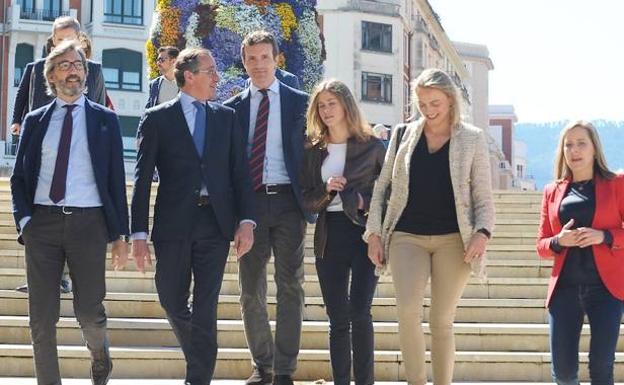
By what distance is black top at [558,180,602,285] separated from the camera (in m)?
6.68

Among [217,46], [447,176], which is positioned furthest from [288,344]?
[217,46]

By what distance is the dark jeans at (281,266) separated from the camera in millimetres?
7441

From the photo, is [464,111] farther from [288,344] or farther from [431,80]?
[288,344]

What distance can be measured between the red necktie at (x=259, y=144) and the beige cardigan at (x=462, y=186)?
1.00 metres

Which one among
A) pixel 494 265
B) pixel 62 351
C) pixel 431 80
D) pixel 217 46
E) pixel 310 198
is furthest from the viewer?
pixel 217 46

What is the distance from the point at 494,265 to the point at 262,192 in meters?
4.33

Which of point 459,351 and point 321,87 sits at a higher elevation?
point 321,87

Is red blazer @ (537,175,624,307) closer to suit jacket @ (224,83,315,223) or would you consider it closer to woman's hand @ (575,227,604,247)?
woman's hand @ (575,227,604,247)

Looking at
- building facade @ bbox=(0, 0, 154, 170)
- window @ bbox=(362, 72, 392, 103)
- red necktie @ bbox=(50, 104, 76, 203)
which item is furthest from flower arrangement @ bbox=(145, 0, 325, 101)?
window @ bbox=(362, 72, 392, 103)

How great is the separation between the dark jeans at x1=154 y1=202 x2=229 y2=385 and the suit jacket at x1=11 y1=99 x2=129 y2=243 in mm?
354

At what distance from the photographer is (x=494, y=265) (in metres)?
11.2

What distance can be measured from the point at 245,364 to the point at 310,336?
2.36 ft

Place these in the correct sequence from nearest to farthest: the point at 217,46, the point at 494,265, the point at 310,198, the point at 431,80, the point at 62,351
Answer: the point at 431,80 → the point at 310,198 → the point at 62,351 → the point at 494,265 → the point at 217,46

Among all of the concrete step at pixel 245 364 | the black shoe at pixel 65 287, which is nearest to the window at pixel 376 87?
the black shoe at pixel 65 287
